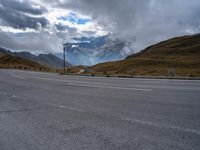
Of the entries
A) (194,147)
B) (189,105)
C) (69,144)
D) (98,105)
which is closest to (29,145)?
(69,144)

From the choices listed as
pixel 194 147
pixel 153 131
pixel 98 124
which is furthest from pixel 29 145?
pixel 194 147

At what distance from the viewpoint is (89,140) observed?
4734mm

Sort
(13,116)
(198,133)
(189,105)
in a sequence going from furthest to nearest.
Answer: (189,105) → (13,116) → (198,133)

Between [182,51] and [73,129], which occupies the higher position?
[182,51]

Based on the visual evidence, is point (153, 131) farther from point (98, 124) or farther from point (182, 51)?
point (182, 51)

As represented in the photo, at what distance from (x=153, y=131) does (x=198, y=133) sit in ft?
2.96

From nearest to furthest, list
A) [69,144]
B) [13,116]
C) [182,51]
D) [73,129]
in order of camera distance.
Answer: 1. [69,144]
2. [73,129]
3. [13,116]
4. [182,51]

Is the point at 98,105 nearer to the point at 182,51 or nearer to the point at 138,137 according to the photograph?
the point at 138,137

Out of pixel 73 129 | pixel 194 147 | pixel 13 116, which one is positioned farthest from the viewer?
pixel 13 116

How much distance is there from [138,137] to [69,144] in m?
1.37

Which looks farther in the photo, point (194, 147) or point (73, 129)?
point (73, 129)

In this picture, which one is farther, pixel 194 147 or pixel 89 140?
pixel 89 140

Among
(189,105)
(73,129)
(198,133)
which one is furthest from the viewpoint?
(189,105)

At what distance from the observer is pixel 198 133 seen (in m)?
4.95
